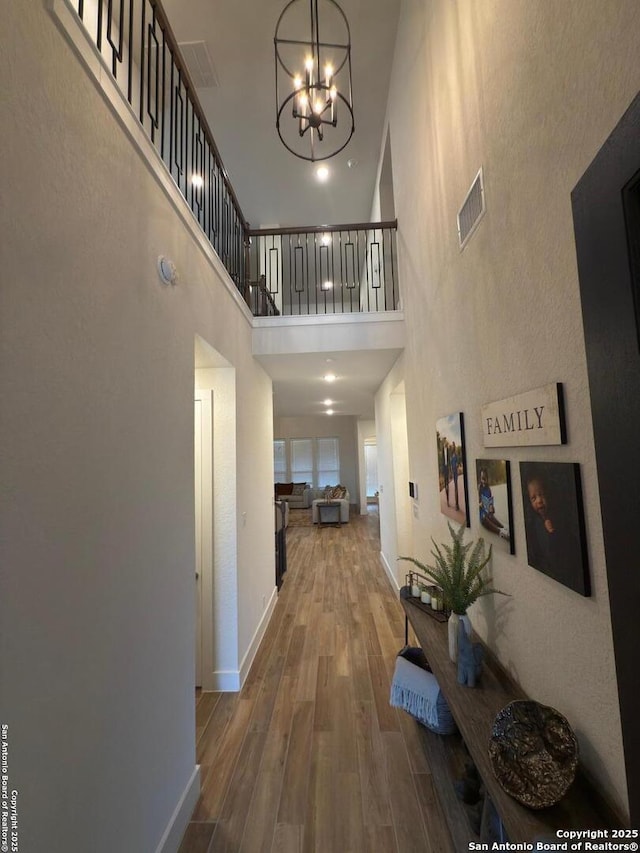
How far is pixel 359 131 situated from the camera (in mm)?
4730

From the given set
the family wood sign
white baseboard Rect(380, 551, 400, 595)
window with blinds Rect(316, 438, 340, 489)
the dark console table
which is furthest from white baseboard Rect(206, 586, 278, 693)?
window with blinds Rect(316, 438, 340, 489)

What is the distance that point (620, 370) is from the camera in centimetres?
76

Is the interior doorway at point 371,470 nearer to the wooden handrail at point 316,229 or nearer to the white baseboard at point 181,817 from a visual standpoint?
the wooden handrail at point 316,229

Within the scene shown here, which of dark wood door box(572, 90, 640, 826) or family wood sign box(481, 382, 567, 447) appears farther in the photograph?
family wood sign box(481, 382, 567, 447)

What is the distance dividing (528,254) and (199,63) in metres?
4.45

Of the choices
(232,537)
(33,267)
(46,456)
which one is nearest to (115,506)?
(46,456)

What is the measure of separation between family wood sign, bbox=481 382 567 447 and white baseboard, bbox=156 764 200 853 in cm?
221

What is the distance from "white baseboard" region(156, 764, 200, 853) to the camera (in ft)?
5.04

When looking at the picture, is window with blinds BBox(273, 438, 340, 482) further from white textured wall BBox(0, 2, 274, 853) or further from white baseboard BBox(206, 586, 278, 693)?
white textured wall BBox(0, 2, 274, 853)

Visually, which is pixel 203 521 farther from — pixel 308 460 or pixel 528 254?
pixel 308 460

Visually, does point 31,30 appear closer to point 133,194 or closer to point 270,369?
point 133,194

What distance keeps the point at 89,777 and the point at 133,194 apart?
2060 mm

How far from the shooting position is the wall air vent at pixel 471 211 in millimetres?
1660

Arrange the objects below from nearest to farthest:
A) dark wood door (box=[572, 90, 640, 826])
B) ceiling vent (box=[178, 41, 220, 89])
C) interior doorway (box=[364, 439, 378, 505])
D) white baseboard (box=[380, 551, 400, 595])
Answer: dark wood door (box=[572, 90, 640, 826]), ceiling vent (box=[178, 41, 220, 89]), white baseboard (box=[380, 551, 400, 595]), interior doorway (box=[364, 439, 378, 505])
